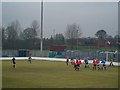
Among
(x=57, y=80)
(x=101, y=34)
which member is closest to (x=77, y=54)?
(x=57, y=80)

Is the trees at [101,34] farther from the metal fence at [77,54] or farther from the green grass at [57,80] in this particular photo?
the green grass at [57,80]

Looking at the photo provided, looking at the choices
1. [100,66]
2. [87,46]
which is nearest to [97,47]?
[87,46]

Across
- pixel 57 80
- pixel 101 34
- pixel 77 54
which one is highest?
pixel 101 34

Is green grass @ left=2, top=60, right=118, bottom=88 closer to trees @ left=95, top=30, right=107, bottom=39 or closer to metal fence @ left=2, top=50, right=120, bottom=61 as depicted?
metal fence @ left=2, top=50, right=120, bottom=61

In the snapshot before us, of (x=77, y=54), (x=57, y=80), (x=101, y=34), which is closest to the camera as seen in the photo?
(x=57, y=80)

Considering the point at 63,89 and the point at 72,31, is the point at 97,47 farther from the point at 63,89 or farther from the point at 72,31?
the point at 63,89

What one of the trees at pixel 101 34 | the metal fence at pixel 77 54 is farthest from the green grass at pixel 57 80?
the trees at pixel 101 34

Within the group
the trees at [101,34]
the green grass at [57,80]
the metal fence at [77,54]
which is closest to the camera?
the green grass at [57,80]

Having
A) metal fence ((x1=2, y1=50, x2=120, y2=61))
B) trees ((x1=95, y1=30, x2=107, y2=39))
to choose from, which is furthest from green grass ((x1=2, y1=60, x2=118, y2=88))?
trees ((x1=95, y1=30, x2=107, y2=39))

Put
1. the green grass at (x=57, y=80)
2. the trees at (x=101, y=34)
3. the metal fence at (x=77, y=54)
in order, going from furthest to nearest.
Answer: the trees at (x=101, y=34) < the metal fence at (x=77, y=54) < the green grass at (x=57, y=80)

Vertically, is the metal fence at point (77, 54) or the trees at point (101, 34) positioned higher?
the trees at point (101, 34)

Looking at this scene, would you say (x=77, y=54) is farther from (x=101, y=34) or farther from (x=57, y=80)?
(x=101, y=34)

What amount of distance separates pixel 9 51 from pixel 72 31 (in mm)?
30327

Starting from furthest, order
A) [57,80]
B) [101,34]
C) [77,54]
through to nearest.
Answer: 1. [101,34]
2. [77,54]
3. [57,80]
